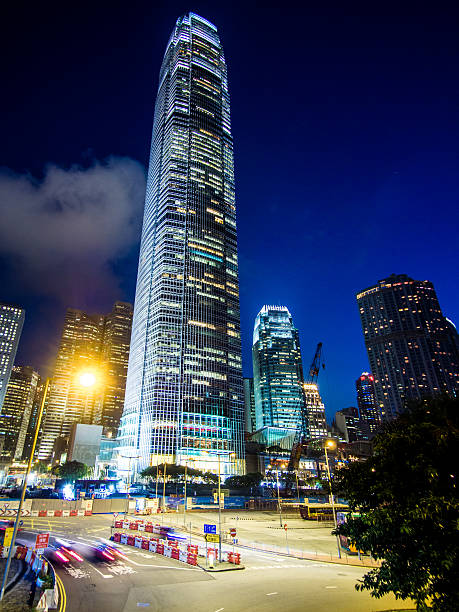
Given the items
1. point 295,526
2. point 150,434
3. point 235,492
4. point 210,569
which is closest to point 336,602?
point 210,569

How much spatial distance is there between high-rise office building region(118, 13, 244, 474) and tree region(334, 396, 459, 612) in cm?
12767

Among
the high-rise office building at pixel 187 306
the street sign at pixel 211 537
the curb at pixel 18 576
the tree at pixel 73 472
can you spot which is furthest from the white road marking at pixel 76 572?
the tree at pixel 73 472

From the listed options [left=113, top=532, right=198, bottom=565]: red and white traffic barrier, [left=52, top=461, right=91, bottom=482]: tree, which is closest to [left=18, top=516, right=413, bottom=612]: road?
[left=113, top=532, right=198, bottom=565]: red and white traffic barrier

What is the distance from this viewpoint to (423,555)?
37.4 ft

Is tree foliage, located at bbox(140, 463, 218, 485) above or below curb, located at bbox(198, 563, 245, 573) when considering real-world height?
above

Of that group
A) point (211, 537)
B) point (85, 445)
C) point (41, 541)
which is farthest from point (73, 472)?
point (41, 541)

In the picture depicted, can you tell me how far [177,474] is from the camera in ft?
390

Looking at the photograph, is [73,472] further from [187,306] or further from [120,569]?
[120,569]

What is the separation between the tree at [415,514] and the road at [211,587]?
29.0 feet

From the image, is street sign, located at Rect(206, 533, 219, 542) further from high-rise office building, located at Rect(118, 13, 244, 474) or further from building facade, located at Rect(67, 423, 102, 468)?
building facade, located at Rect(67, 423, 102, 468)

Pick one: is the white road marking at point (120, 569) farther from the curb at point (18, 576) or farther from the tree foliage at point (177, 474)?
the tree foliage at point (177, 474)

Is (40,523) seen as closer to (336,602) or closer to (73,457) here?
(336,602)

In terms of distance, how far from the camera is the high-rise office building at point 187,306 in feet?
454

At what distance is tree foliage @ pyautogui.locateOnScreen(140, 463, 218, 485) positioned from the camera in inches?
4563
